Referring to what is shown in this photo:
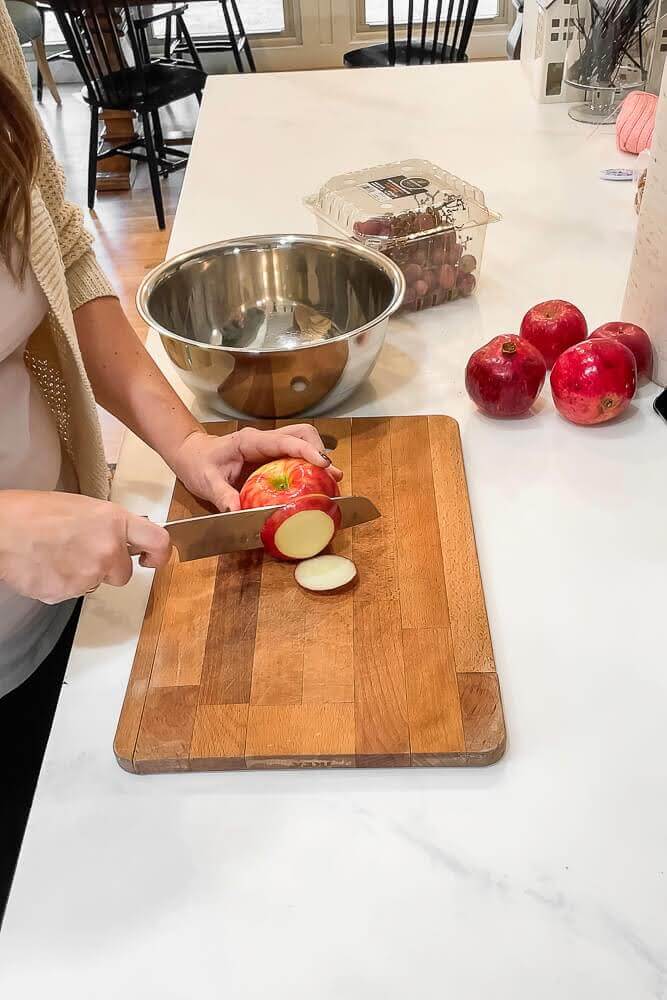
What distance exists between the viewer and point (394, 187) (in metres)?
1.36

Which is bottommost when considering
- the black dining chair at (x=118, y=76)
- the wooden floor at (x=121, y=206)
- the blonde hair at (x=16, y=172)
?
the wooden floor at (x=121, y=206)

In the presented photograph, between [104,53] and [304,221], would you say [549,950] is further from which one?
[104,53]

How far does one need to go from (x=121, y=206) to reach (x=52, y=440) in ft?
11.2

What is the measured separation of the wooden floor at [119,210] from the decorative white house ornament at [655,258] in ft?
5.57

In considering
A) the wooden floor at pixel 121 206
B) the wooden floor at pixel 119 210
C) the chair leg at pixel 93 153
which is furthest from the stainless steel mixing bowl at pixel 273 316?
the chair leg at pixel 93 153

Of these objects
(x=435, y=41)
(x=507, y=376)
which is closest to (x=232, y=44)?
(x=435, y=41)

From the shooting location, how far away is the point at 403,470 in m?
0.99

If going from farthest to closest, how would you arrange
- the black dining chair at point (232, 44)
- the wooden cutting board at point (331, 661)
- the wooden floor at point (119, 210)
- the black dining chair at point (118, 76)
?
1. the black dining chair at point (232, 44)
2. the black dining chair at point (118, 76)
3. the wooden floor at point (119, 210)
4. the wooden cutting board at point (331, 661)

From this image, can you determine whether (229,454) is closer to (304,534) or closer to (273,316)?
(304,534)

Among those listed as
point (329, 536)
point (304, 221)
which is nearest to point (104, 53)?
point (304, 221)

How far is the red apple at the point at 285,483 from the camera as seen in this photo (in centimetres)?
87

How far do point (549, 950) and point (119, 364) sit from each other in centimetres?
78

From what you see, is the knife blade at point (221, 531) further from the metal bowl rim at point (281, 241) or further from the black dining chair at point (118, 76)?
the black dining chair at point (118, 76)

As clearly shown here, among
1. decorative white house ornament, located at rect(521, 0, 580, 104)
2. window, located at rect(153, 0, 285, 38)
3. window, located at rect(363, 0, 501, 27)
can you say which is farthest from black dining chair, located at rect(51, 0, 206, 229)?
decorative white house ornament, located at rect(521, 0, 580, 104)
